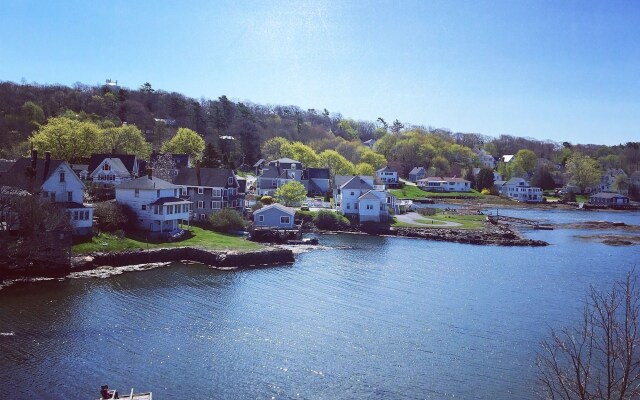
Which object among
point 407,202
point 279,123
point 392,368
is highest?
point 279,123

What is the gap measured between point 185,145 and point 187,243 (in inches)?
2041

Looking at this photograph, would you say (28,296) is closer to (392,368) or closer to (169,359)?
(169,359)

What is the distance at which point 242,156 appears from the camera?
133250 mm

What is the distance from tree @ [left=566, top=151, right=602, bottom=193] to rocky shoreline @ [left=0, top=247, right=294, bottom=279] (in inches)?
4404

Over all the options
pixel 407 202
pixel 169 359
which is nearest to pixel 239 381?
pixel 169 359

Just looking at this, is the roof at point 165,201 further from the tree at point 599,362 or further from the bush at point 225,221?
the tree at point 599,362

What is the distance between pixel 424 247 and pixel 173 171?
121 ft

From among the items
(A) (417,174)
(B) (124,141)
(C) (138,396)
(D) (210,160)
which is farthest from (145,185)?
(A) (417,174)

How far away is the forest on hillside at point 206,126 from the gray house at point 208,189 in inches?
802

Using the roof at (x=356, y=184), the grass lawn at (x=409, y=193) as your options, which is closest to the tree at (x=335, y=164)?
the grass lawn at (x=409, y=193)

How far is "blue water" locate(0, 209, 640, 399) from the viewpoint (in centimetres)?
2583

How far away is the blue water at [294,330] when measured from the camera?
2583cm

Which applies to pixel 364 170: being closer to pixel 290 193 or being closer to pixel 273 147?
pixel 273 147

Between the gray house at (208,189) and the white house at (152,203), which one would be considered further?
the gray house at (208,189)
